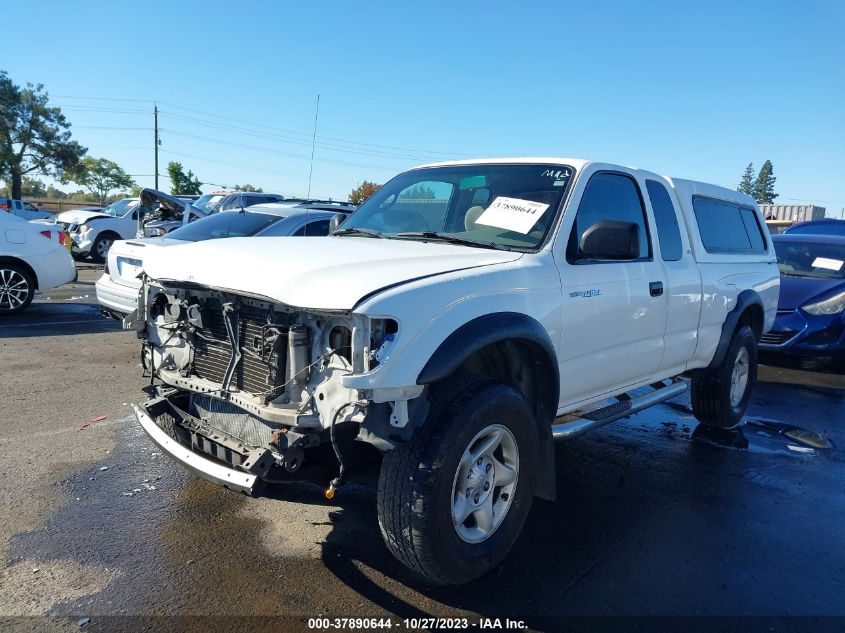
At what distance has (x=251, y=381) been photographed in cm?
317

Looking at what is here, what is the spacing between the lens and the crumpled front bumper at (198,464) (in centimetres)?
278

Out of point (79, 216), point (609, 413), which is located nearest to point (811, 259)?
point (609, 413)

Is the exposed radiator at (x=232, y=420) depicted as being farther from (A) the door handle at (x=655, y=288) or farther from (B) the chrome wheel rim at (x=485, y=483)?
(A) the door handle at (x=655, y=288)

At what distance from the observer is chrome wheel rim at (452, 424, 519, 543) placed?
3.03m

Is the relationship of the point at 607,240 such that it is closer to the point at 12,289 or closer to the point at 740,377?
the point at 740,377

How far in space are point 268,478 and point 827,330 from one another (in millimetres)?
8010

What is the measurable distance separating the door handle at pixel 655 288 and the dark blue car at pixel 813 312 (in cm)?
491

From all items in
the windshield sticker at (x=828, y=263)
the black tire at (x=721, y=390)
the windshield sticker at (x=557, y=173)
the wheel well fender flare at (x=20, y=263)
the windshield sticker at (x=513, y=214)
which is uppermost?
the windshield sticker at (x=557, y=173)

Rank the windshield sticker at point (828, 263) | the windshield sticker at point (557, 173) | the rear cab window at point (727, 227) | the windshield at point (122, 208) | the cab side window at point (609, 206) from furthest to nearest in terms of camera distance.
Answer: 1. the windshield at point (122, 208)
2. the windshield sticker at point (828, 263)
3. the rear cab window at point (727, 227)
4. the windshield sticker at point (557, 173)
5. the cab side window at point (609, 206)

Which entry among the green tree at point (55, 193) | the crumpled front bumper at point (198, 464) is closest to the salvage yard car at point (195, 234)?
the crumpled front bumper at point (198, 464)

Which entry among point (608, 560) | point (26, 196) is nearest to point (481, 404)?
point (608, 560)

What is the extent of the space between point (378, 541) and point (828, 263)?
838 centimetres

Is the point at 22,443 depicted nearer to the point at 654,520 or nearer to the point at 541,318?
the point at 541,318

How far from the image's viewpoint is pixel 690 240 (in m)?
5.11
